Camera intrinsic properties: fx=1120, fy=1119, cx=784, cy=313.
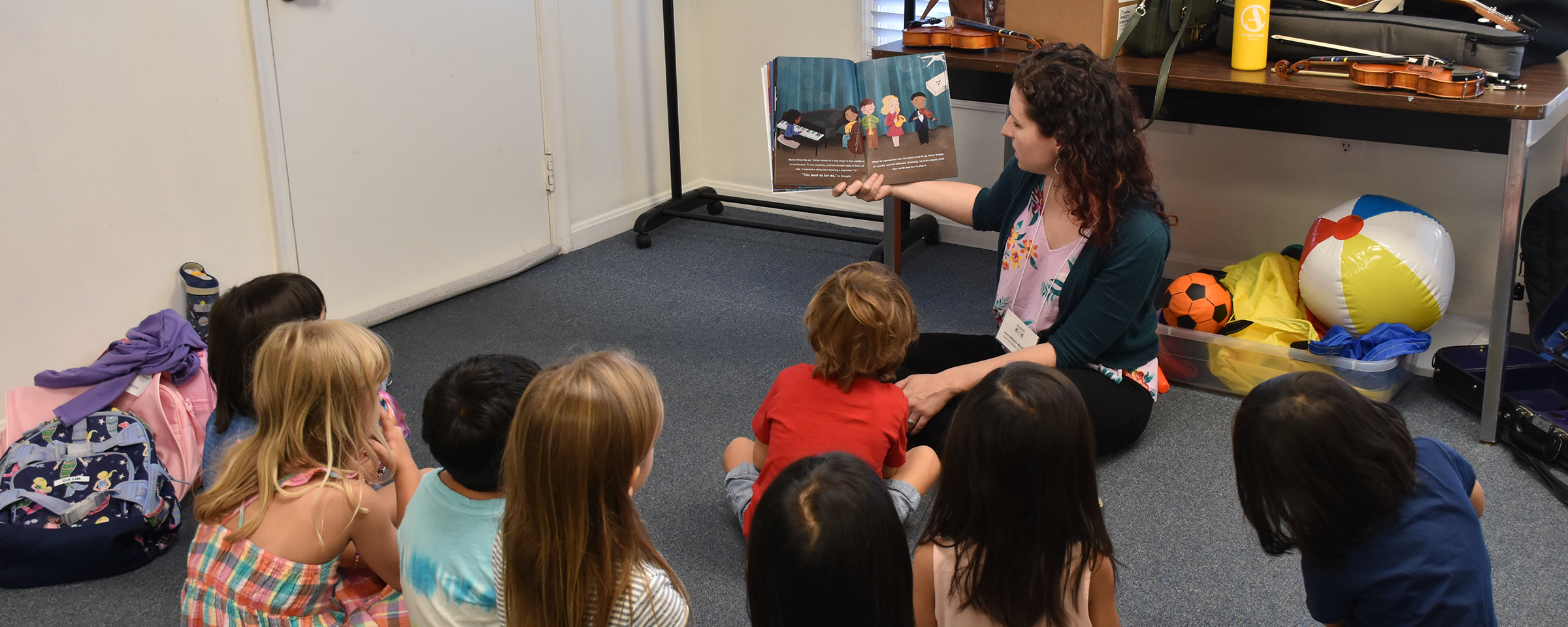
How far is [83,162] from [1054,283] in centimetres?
226

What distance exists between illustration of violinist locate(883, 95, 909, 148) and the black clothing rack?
3.34 ft

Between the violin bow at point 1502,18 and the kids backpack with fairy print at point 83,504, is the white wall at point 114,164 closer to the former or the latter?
the kids backpack with fairy print at point 83,504

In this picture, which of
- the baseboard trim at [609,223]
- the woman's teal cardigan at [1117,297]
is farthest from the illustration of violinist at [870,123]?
the baseboard trim at [609,223]

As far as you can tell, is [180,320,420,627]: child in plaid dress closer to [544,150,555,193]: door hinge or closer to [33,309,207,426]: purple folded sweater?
[33,309,207,426]: purple folded sweater

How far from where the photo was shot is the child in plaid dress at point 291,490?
4.92 feet

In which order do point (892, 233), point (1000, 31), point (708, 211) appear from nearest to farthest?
point (1000, 31) < point (892, 233) < point (708, 211)

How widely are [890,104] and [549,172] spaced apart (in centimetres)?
168

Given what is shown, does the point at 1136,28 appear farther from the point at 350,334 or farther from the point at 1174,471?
the point at 350,334

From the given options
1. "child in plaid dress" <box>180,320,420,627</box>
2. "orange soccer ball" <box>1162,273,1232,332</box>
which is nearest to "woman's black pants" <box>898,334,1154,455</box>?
"orange soccer ball" <box>1162,273,1232,332</box>

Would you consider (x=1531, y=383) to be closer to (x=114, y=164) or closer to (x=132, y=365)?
(x=132, y=365)

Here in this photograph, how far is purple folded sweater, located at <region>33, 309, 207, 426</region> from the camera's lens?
92.7 inches

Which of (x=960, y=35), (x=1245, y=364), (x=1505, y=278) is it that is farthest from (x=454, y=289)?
(x=1505, y=278)

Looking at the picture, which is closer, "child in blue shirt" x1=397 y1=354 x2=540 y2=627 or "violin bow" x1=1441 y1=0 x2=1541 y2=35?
"child in blue shirt" x1=397 y1=354 x2=540 y2=627

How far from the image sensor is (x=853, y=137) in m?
2.53
